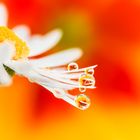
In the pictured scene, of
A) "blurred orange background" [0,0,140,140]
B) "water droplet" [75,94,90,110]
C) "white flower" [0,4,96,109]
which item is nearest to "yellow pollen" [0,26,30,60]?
"white flower" [0,4,96,109]

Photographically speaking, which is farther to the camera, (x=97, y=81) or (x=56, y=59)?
(x=97, y=81)

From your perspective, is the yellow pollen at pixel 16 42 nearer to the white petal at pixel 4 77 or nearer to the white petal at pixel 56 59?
the white petal at pixel 56 59

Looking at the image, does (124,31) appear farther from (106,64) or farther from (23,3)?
(23,3)

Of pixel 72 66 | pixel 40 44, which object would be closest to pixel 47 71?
pixel 72 66

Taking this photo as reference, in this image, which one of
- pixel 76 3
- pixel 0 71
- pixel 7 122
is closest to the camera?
pixel 0 71

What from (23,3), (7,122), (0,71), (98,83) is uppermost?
(23,3)

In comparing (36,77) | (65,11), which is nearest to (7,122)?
(65,11)

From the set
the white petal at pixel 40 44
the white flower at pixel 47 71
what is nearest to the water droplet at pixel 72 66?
the white flower at pixel 47 71

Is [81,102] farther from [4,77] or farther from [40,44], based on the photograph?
[40,44]
